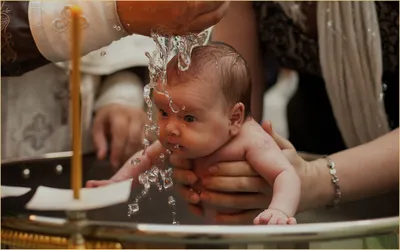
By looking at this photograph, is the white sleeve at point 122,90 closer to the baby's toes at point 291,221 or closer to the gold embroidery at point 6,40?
the gold embroidery at point 6,40

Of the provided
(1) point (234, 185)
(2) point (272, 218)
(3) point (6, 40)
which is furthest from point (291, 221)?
(3) point (6, 40)

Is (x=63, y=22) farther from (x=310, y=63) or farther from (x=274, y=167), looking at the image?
(x=310, y=63)

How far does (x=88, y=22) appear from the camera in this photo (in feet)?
1.84

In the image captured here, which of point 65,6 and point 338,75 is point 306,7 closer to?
point 338,75

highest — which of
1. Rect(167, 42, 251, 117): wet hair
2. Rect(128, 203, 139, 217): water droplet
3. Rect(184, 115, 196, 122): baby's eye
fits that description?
Rect(167, 42, 251, 117): wet hair

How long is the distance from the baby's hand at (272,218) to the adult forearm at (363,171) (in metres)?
0.11

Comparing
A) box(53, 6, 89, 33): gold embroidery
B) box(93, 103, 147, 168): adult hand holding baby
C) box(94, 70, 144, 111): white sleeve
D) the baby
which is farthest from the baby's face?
box(94, 70, 144, 111): white sleeve

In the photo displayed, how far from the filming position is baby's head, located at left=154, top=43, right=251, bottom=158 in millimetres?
583

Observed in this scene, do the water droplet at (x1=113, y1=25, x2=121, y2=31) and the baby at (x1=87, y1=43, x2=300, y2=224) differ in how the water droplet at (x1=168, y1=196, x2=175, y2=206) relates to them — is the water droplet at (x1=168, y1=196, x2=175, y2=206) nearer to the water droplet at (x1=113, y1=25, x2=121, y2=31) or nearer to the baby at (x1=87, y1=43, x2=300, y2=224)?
the baby at (x1=87, y1=43, x2=300, y2=224)

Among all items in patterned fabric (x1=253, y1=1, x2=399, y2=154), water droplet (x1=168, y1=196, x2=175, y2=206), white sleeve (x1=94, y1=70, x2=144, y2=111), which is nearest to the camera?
water droplet (x1=168, y1=196, x2=175, y2=206)

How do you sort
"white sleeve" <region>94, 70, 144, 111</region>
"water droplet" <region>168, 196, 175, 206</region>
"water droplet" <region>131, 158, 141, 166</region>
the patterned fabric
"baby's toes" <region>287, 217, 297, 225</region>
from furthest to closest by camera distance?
"white sleeve" <region>94, 70, 144, 111</region>, the patterned fabric, "water droplet" <region>131, 158, 141, 166</region>, "water droplet" <region>168, 196, 175, 206</region>, "baby's toes" <region>287, 217, 297, 225</region>

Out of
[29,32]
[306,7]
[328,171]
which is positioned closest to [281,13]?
[306,7]

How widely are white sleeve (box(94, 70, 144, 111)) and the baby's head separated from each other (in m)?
0.37

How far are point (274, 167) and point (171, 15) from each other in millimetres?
185
